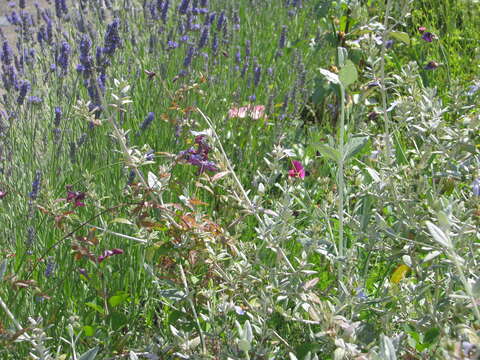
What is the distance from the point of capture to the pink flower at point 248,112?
117 inches

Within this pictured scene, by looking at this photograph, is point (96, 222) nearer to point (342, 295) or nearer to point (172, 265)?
point (172, 265)

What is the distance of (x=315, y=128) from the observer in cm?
335

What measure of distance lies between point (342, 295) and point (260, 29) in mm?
3500

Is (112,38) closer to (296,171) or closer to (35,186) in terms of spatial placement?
(35,186)

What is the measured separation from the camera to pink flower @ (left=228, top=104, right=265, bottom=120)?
9.78 feet

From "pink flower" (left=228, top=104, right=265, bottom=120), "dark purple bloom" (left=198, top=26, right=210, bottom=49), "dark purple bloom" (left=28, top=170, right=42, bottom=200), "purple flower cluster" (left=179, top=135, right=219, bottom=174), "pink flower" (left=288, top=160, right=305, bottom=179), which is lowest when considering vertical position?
"pink flower" (left=228, top=104, right=265, bottom=120)

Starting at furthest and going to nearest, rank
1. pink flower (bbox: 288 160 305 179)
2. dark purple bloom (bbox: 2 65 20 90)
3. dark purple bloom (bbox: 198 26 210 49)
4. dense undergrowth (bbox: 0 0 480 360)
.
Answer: dark purple bloom (bbox: 198 26 210 49) → dark purple bloom (bbox: 2 65 20 90) → pink flower (bbox: 288 160 305 179) → dense undergrowth (bbox: 0 0 480 360)

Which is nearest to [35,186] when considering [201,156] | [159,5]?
[201,156]

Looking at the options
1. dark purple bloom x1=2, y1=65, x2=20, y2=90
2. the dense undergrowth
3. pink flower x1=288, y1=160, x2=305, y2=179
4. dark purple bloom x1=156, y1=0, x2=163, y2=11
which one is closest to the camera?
the dense undergrowth

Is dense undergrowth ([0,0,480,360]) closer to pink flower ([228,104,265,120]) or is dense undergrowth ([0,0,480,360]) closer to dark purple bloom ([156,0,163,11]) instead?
pink flower ([228,104,265,120])

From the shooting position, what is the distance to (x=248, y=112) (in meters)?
2.96

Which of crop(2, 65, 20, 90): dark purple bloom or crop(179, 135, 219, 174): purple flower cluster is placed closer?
crop(179, 135, 219, 174): purple flower cluster

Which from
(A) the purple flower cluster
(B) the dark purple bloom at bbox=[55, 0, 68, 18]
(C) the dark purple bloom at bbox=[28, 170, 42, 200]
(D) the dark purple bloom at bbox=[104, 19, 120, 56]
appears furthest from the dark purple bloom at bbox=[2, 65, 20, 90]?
(A) the purple flower cluster

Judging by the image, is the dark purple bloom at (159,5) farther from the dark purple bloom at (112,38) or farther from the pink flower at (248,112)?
the dark purple bloom at (112,38)
